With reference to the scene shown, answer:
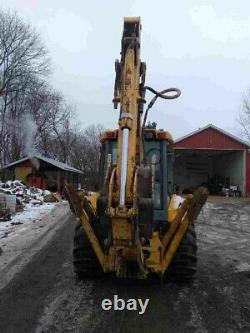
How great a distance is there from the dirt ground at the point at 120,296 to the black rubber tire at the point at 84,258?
6.5 inches

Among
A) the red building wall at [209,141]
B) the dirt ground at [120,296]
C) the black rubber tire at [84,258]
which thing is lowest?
the dirt ground at [120,296]

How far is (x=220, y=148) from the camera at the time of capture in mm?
38250

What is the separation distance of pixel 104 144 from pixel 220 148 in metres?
31.5

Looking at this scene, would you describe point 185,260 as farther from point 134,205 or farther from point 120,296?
point 134,205

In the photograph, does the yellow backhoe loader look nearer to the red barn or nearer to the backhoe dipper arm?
the backhoe dipper arm

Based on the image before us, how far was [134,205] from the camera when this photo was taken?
5449mm

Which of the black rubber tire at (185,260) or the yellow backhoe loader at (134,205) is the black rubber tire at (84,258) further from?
the black rubber tire at (185,260)

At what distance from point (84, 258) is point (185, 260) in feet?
4.83

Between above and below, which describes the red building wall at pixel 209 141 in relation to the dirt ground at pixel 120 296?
above

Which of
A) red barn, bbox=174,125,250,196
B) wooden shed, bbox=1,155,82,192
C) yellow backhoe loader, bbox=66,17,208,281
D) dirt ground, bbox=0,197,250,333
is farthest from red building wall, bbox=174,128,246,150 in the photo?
yellow backhoe loader, bbox=66,17,208,281

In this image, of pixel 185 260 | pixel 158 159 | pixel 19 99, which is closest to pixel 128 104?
pixel 158 159

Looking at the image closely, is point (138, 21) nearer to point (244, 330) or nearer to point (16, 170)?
point (244, 330)

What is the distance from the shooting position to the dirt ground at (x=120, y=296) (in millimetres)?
5426

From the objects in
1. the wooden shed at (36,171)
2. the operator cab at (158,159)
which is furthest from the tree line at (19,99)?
the operator cab at (158,159)
